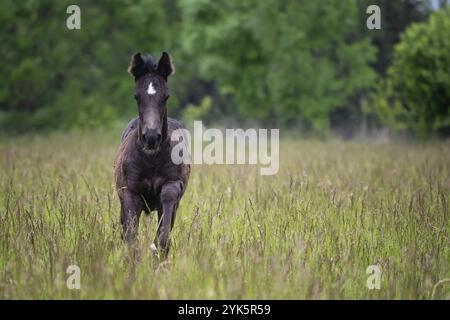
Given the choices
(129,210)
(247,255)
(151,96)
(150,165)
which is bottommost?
(247,255)

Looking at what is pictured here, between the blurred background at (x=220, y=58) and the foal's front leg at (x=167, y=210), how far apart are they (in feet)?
55.5

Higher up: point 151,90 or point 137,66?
point 137,66

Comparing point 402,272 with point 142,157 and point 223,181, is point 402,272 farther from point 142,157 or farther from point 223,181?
point 223,181

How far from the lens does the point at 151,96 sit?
5.22m

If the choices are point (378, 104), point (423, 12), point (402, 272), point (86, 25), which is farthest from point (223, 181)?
point (423, 12)

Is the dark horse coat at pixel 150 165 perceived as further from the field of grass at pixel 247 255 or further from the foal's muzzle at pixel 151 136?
the field of grass at pixel 247 255

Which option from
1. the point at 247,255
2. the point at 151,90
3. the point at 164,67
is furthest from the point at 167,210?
the point at 164,67

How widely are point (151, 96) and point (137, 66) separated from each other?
0.42 m

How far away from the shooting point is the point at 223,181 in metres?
9.00

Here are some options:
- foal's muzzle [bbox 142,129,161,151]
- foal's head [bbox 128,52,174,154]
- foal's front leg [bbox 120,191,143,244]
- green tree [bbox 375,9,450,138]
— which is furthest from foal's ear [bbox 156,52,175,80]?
green tree [bbox 375,9,450,138]

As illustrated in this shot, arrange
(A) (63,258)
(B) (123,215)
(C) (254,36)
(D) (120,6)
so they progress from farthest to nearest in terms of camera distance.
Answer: (D) (120,6) < (C) (254,36) < (B) (123,215) < (A) (63,258)

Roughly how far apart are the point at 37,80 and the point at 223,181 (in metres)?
18.1

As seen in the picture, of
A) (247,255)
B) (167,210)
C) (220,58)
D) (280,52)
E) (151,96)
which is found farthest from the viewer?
(220,58)

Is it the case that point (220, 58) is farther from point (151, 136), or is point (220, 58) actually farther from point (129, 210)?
point (151, 136)
